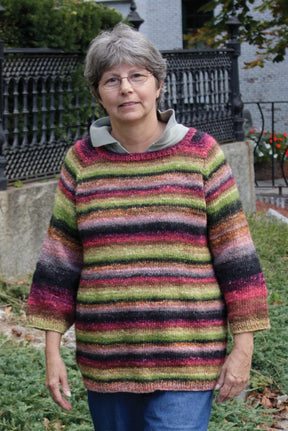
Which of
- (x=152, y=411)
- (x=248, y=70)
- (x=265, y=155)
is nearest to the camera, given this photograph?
(x=152, y=411)

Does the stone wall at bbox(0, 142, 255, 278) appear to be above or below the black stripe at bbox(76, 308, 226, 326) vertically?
below

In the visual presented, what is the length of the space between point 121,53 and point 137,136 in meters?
0.27

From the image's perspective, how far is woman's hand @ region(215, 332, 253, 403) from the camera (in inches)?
93.9

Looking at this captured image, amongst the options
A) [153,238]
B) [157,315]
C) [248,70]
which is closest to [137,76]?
[153,238]

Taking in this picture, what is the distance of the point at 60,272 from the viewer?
2584 millimetres

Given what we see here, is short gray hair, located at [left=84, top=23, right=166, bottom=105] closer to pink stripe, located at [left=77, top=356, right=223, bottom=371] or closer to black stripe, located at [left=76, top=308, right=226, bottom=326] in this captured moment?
black stripe, located at [left=76, top=308, right=226, bottom=326]

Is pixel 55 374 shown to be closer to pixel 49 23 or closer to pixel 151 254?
pixel 151 254

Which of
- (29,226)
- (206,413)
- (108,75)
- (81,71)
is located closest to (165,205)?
(108,75)

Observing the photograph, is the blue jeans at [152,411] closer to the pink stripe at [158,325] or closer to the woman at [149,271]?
the woman at [149,271]

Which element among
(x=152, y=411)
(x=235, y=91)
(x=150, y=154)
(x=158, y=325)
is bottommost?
(x=235, y=91)

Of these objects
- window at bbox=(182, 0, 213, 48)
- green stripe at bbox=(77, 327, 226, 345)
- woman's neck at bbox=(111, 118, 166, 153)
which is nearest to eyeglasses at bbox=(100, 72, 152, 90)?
woman's neck at bbox=(111, 118, 166, 153)

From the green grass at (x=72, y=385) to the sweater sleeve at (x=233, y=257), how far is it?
145 centimetres

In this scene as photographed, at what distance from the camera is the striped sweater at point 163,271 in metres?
2.39

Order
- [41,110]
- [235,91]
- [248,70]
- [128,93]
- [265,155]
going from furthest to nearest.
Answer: [248,70] → [265,155] → [235,91] → [41,110] → [128,93]
